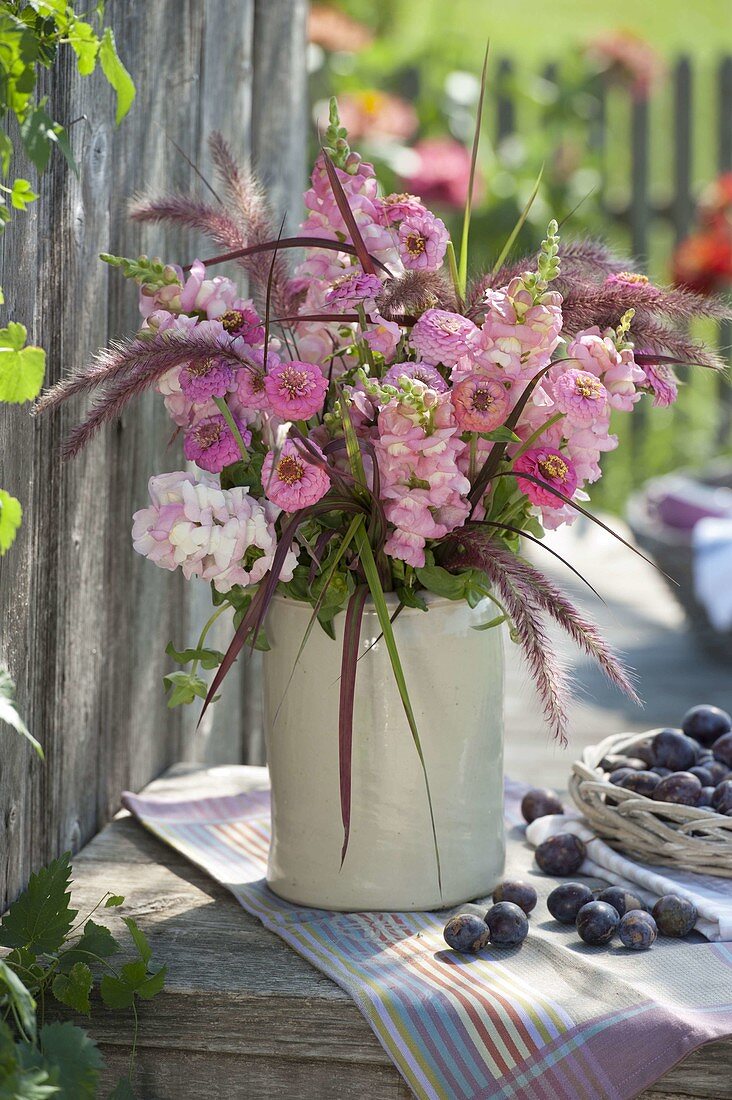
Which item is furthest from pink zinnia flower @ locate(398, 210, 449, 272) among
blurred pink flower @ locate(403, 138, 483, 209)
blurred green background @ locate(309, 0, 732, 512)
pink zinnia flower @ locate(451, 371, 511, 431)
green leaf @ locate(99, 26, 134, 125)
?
blurred green background @ locate(309, 0, 732, 512)

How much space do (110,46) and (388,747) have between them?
1.88 feet

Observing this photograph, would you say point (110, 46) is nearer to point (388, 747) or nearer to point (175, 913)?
point (388, 747)

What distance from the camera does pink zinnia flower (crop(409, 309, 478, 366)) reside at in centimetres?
94

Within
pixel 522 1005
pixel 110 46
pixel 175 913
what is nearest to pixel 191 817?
pixel 175 913

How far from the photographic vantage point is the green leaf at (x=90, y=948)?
3.15 feet

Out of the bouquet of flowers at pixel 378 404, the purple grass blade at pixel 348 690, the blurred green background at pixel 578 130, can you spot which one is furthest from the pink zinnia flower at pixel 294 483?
the blurred green background at pixel 578 130

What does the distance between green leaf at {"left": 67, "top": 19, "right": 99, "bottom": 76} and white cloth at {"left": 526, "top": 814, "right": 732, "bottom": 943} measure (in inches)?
31.5

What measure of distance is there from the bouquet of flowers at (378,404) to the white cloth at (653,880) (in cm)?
25

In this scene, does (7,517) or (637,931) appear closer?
(7,517)

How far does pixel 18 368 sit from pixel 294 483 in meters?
0.22

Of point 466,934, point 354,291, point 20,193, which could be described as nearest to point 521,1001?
point 466,934

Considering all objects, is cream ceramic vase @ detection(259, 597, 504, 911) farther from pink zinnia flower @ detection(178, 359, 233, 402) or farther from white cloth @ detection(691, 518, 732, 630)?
white cloth @ detection(691, 518, 732, 630)

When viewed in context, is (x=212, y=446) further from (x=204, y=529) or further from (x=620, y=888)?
(x=620, y=888)

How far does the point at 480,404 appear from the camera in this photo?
913 mm
